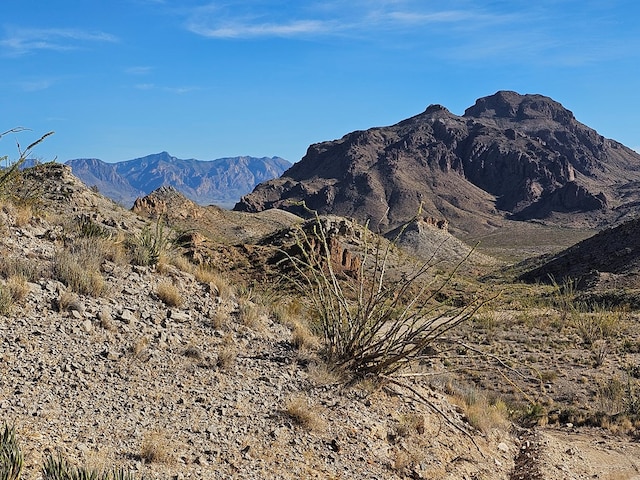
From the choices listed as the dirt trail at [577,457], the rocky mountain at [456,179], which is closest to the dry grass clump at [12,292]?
the dirt trail at [577,457]

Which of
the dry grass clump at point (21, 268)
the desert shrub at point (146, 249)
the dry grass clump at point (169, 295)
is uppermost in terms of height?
the desert shrub at point (146, 249)

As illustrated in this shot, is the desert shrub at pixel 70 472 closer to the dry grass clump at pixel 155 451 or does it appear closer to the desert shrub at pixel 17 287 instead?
the dry grass clump at pixel 155 451

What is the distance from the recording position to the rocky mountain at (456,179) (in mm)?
136500

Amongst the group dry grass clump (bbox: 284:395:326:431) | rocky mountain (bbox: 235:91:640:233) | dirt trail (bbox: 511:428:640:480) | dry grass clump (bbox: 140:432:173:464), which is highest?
rocky mountain (bbox: 235:91:640:233)

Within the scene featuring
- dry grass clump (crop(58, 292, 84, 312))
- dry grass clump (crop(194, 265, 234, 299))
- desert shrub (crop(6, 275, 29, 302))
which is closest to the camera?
desert shrub (crop(6, 275, 29, 302))

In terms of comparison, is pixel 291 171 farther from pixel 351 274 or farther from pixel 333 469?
pixel 333 469

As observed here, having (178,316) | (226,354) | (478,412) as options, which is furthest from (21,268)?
(478,412)

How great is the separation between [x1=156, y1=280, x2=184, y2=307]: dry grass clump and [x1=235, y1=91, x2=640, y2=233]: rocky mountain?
113 meters

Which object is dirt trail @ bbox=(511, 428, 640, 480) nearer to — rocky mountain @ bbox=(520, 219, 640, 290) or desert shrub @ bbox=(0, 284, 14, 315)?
desert shrub @ bbox=(0, 284, 14, 315)

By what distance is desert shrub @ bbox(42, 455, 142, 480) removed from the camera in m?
3.94

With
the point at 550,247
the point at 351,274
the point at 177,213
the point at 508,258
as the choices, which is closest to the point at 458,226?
the point at 550,247

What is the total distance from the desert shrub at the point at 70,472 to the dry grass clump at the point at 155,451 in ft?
1.65

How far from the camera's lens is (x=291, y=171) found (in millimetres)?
179750

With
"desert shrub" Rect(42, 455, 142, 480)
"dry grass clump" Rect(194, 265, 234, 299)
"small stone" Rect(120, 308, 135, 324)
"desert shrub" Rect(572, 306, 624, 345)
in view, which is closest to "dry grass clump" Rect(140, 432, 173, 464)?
"desert shrub" Rect(42, 455, 142, 480)
